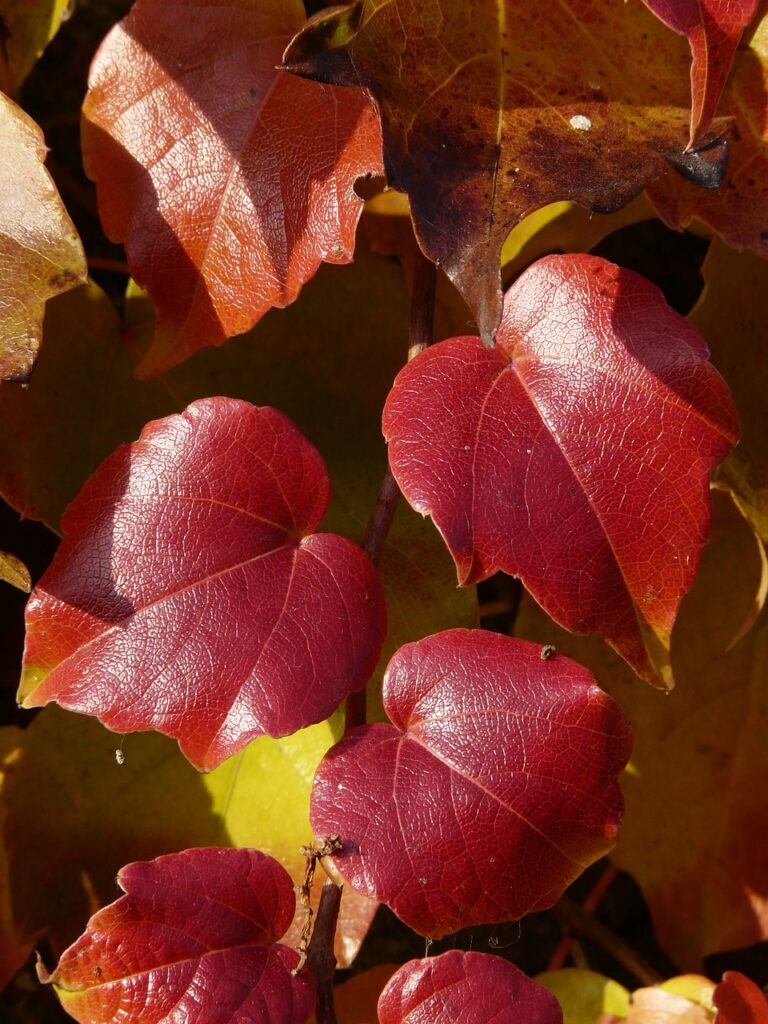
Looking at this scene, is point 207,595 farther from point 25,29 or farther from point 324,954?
A: point 25,29

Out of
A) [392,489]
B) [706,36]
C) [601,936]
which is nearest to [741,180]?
[706,36]

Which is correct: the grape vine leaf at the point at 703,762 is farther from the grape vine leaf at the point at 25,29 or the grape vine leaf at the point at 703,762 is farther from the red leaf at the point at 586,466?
the grape vine leaf at the point at 25,29

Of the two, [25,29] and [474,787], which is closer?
[474,787]

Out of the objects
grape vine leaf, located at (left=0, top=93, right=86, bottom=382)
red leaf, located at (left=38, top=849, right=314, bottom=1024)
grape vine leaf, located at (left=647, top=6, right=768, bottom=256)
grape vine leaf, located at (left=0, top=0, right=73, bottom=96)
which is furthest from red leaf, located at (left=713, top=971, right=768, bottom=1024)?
grape vine leaf, located at (left=0, top=0, right=73, bottom=96)

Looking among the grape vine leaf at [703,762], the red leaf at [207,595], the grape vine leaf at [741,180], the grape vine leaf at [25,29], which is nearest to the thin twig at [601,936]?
the grape vine leaf at [703,762]

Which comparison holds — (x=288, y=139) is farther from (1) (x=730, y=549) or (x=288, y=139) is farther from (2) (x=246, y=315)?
(1) (x=730, y=549)

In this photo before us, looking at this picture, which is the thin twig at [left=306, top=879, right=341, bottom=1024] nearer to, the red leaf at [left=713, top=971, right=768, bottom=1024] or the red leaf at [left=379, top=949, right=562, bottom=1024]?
the red leaf at [left=379, top=949, right=562, bottom=1024]
